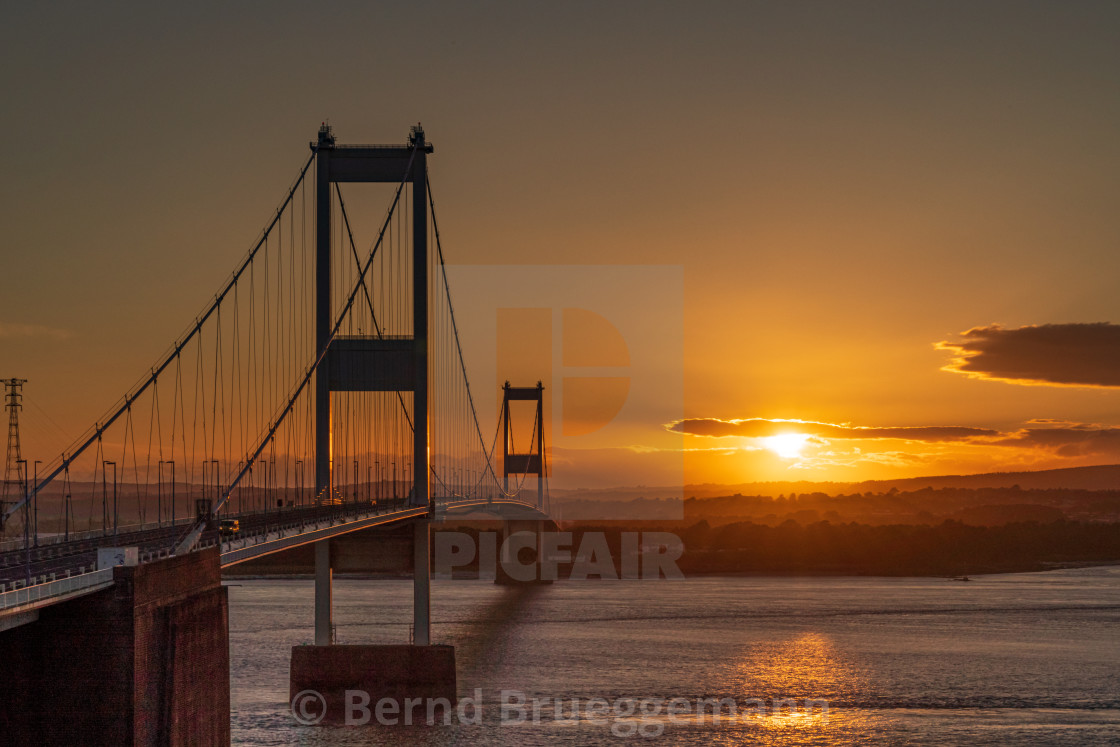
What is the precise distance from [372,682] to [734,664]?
1867 centimetres

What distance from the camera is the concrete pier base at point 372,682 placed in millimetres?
34625

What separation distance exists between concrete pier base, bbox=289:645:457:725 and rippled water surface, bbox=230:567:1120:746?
42.5 inches

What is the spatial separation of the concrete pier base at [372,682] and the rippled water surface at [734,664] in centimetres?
108

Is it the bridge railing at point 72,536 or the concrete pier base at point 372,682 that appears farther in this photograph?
the concrete pier base at point 372,682

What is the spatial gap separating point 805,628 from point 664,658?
56.1 ft

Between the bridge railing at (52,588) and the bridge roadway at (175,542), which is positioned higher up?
the bridge railing at (52,588)

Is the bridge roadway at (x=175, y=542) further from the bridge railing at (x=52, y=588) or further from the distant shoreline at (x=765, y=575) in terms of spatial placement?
the distant shoreline at (x=765, y=575)

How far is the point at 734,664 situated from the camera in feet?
158

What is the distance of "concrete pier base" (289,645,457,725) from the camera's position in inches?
1363

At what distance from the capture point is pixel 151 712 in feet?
55.4

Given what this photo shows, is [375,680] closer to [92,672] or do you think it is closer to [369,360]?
[369,360]

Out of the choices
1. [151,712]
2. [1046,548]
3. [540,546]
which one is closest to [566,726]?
[151,712]

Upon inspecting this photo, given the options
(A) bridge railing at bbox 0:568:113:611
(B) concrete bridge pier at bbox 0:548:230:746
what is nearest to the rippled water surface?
(B) concrete bridge pier at bbox 0:548:230:746

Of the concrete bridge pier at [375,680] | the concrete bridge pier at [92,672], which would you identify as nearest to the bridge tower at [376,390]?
the concrete bridge pier at [375,680]
